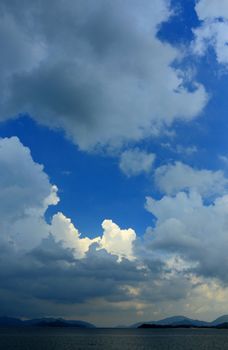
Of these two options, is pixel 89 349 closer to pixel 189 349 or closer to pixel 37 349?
pixel 37 349

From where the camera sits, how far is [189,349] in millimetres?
187625

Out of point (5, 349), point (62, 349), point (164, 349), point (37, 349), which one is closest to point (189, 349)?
point (164, 349)

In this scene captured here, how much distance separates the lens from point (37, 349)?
177 metres

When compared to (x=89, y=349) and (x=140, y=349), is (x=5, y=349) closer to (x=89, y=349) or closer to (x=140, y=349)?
(x=89, y=349)

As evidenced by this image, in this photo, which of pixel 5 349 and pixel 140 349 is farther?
pixel 140 349

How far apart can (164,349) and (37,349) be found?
221 feet

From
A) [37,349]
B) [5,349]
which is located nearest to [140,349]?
[37,349]

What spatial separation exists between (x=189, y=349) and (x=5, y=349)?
3763 inches

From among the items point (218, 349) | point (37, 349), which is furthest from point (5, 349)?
point (218, 349)

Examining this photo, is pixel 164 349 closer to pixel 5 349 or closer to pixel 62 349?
pixel 62 349

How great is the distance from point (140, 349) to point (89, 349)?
91.3 feet

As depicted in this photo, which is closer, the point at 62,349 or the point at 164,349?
the point at 62,349

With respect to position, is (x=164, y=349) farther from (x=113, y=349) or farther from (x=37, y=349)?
(x=37, y=349)

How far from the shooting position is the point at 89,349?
598 ft
